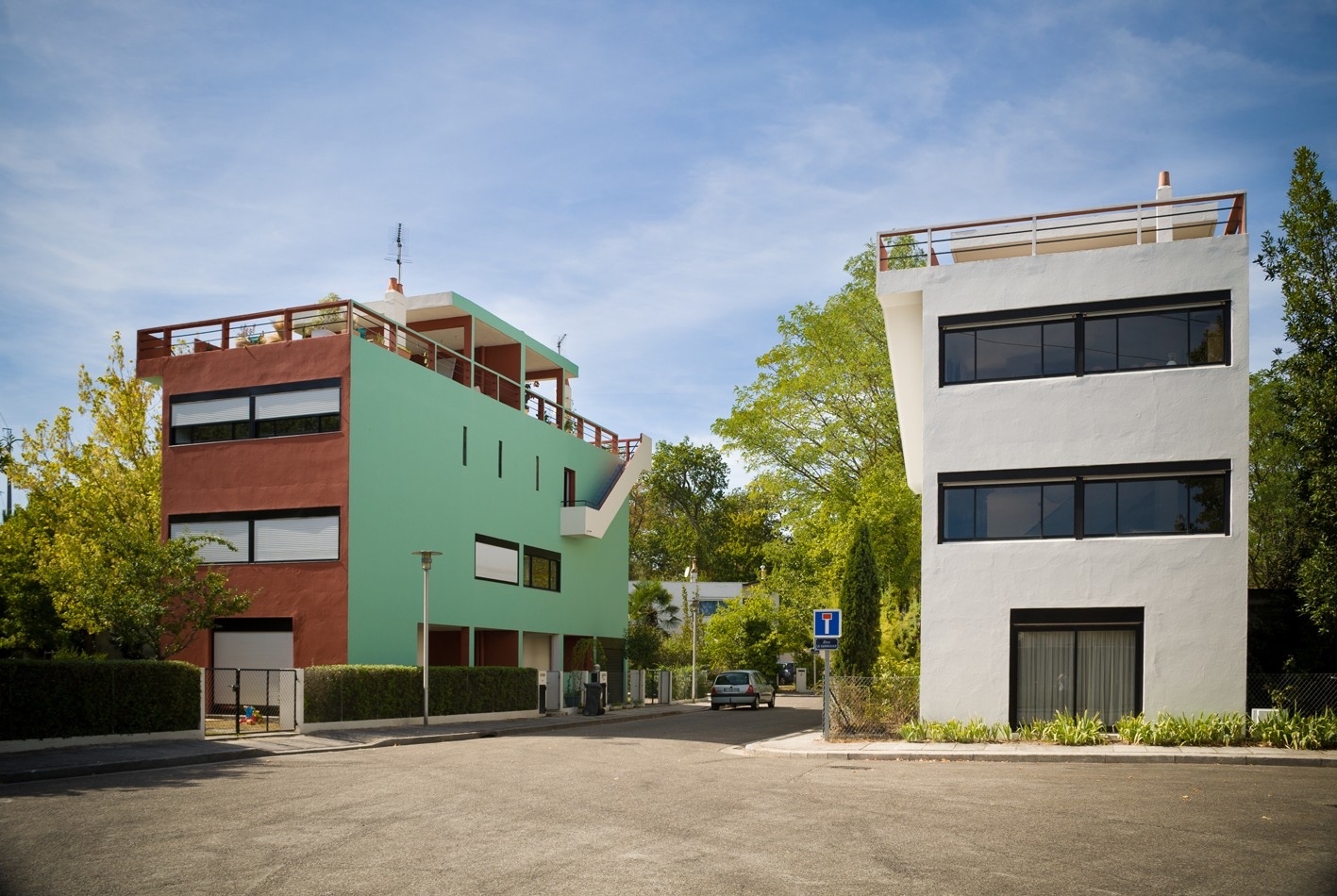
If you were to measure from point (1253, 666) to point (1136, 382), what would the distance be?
269 inches

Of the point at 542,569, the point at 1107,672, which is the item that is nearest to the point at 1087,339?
the point at 1107,672

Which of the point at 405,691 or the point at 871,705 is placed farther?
the point at 405,691

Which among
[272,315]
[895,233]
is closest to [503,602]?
[272,315]

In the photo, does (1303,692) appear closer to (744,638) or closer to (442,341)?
(442,341)

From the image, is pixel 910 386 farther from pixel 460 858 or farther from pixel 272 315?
pixel 460 858

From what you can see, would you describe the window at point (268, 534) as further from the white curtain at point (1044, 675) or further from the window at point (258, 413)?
the white curtain at point (1044, 675)

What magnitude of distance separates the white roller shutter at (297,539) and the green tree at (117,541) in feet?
4.37

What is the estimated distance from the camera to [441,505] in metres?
33.4

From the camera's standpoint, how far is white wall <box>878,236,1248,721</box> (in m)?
22.3

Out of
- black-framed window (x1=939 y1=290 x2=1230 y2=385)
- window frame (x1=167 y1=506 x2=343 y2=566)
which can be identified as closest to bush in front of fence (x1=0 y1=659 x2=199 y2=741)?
window frame (x1=167 y1=506 x2=343 y2=566)

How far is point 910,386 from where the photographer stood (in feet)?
92.3

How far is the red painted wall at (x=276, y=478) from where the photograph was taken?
2911cm

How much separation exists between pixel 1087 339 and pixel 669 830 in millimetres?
15943

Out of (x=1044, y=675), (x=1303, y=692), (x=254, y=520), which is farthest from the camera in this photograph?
(x=254, y=520)
